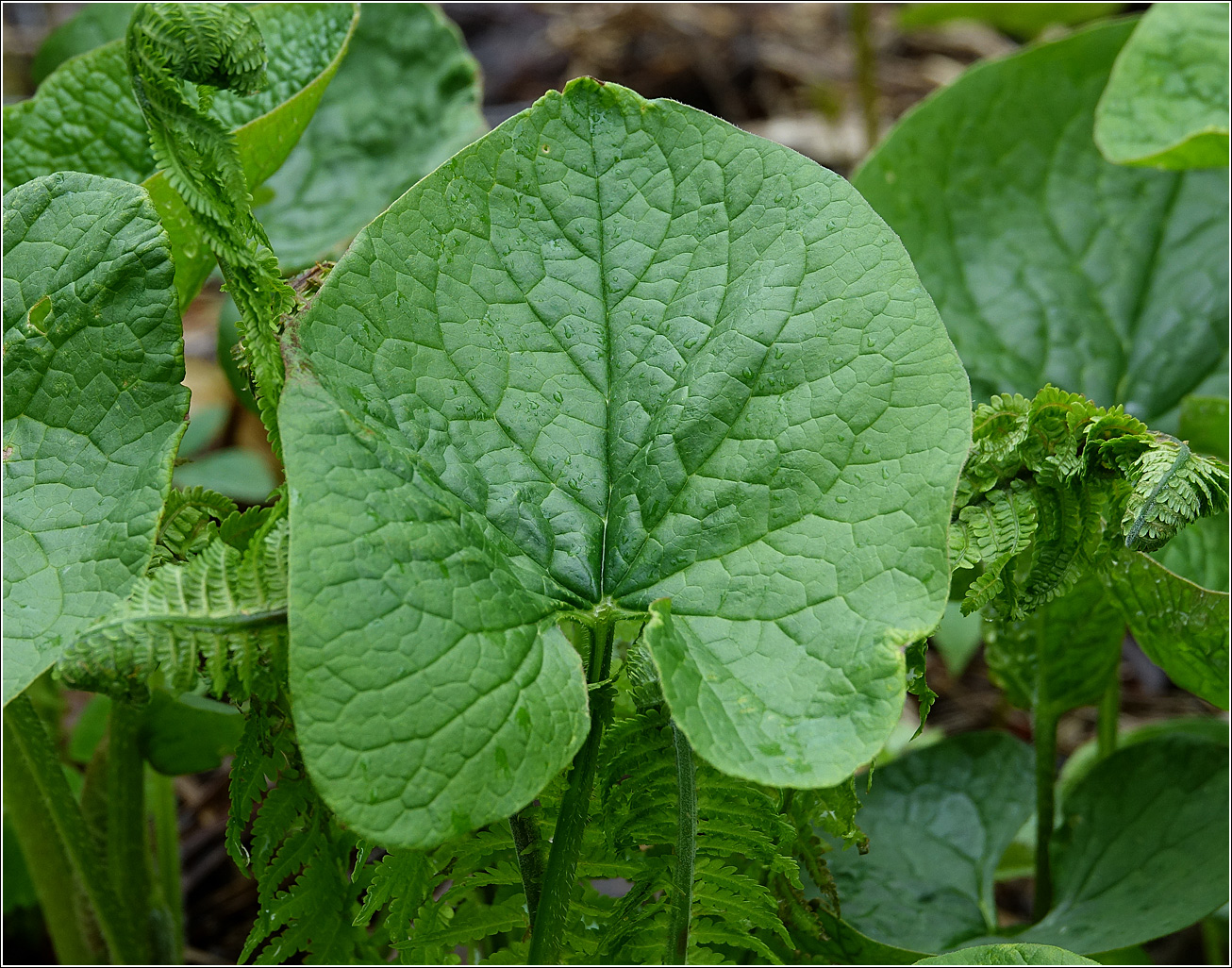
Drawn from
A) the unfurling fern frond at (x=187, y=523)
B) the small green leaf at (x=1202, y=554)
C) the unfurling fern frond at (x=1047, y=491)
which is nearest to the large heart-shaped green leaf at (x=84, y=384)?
the unfurling fern frond at (x=187, y=523)

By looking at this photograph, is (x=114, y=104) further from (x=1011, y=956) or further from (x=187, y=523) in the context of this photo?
(x=1011, y=956)

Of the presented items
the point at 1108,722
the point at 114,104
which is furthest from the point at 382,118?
the point at 1108,722

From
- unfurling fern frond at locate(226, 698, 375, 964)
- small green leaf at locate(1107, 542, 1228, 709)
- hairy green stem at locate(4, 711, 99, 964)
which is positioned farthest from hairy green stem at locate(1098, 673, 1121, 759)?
hairy green stem at locate(4, 711, 99, 964)

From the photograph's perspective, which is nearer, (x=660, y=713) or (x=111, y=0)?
(x=660, y=713)

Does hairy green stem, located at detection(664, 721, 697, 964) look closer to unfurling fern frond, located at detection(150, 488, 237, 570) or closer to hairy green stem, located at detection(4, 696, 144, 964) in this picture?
unfurling fern frond, located at detection(150, 488, 237, 570)

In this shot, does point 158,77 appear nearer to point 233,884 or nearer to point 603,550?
point 603,550

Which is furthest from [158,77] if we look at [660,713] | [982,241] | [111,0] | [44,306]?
[111,0]

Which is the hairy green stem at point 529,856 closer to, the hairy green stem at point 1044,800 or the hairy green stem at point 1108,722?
the hairy green stem at point 1044,800
